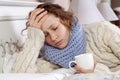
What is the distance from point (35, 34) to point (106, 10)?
41.9 inches

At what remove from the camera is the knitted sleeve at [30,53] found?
41.2 inches

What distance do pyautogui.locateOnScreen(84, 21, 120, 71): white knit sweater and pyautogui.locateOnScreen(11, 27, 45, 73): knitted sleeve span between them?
0.23 m

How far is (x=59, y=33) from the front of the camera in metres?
1.07

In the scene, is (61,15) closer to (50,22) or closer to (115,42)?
(50,22)

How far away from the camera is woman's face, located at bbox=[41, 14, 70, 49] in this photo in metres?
1.07

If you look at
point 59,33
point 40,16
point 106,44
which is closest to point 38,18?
point 40,16

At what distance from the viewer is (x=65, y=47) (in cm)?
109

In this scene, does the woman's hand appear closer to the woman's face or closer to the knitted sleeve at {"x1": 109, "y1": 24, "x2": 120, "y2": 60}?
the woman's face

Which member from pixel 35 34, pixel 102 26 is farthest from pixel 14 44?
pixel 102 26

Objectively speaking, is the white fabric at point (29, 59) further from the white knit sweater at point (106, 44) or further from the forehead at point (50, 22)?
the white knit sweater at point (106, 44)

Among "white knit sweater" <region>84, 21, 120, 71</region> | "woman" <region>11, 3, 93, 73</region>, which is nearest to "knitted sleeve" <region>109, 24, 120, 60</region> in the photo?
"white knit sweater" <region>84, 21, 120, 71</region>

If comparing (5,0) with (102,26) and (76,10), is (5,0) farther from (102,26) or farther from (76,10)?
(76,10)

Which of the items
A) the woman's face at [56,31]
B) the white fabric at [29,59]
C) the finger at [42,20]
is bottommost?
the white fabric at [29,59]

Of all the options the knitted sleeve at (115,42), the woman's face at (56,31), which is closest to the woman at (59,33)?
the woman's face at (56,31)
